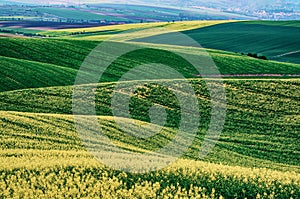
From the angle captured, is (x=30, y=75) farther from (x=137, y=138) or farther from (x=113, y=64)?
(x=137, y=138)

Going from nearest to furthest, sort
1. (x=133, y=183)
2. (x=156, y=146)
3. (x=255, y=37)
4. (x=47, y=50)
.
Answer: (x=133, y=183)
(x=156, y=146)
(x=47, y=50)
(x=255, y=37)

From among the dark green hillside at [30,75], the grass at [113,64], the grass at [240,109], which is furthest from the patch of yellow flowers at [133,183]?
the grass at [113,64]

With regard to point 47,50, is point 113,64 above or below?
below

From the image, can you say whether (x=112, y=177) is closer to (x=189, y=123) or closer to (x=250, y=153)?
(x=250, y=153)

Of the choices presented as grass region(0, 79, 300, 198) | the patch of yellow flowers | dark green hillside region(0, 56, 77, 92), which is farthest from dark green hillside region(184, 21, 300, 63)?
the patch of yellow flowers

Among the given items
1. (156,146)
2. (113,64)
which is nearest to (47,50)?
(113,64)

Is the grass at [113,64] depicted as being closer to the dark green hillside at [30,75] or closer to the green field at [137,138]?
the green field at [137,138]

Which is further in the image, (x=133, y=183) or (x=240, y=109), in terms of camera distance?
(x=240, y=109)
